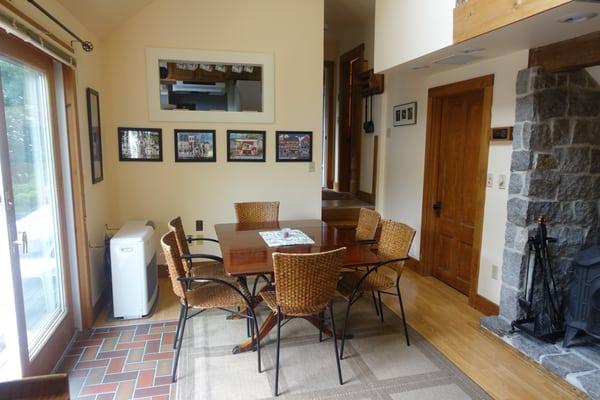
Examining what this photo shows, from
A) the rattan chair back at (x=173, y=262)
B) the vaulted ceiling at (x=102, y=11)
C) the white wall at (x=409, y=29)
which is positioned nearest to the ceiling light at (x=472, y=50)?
the white wall at (x=409, y=29)

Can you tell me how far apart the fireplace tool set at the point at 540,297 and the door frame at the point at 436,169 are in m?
0.52

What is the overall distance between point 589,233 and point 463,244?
106cm

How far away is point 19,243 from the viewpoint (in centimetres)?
201

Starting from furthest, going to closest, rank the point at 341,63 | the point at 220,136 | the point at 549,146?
the point at 341,63
the point at 220,136
the point at 549,146

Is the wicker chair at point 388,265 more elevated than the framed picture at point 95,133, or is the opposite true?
the framed picture at point 95,133

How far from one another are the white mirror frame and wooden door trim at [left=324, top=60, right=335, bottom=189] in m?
2.80

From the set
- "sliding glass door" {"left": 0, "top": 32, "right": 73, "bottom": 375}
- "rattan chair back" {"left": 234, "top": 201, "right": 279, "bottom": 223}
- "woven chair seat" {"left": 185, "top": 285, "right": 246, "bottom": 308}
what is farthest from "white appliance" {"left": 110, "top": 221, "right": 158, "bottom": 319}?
"rattan chair back" {"left": 234, "top": 201, "right": 279, "bottom": 223}

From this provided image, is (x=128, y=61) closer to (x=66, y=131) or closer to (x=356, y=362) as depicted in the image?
(x=66, y=131)

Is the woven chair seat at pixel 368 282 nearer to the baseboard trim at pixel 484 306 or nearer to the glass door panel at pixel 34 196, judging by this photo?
the baseboard trim at pixel 484 306

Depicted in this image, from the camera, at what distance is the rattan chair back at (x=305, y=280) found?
7.01 feet

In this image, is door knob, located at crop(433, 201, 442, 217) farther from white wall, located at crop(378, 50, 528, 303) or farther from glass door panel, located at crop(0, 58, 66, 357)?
glass door panel, located at crop(0, 58, 66, 357)

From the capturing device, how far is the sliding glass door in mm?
1962

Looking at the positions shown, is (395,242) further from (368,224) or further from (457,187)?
(457,187)

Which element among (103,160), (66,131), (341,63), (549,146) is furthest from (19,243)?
(341,63)
